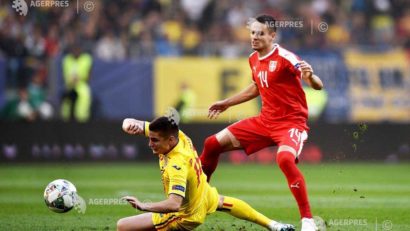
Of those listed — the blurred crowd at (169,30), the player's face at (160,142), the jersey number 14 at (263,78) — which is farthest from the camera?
the blurred crowd at (169,30)

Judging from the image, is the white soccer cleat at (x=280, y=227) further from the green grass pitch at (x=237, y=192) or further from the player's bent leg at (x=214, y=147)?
the player's bent leg at (x=214, y=147)

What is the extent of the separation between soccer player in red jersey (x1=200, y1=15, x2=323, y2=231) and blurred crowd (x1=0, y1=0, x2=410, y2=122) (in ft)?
36.0

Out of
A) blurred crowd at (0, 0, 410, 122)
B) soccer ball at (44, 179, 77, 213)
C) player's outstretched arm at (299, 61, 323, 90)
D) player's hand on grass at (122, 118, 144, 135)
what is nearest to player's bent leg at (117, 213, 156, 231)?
player's hand on grass at (122, 118, 144, 135)

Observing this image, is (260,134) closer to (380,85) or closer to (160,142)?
(160,142)

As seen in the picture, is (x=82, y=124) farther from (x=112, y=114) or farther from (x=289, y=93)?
(x=289, y=93)

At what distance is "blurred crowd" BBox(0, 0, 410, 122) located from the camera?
20562mm

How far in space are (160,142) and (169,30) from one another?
1494cm

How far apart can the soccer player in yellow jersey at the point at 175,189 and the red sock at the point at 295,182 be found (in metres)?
0.36

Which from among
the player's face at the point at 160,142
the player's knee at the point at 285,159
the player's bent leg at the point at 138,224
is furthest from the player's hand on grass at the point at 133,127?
the player's knee at the point at 285,159

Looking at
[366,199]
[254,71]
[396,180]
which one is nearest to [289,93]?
[254,71]

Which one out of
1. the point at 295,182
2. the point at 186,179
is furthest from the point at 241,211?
the point at 186,179

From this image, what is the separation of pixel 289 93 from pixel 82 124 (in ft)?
34.8

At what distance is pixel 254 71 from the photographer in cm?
993

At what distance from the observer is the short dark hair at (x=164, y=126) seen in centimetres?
777
